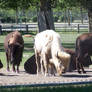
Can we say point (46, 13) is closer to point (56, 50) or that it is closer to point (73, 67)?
point (73, 67)

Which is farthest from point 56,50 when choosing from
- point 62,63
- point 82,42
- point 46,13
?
point 46,13

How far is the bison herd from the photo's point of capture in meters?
14.9

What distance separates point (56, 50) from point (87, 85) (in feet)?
8.87

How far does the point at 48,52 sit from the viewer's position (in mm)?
15430

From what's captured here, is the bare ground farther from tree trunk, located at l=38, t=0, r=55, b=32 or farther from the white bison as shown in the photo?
tree trunk, located at l=38, t=0, r=55, b=32

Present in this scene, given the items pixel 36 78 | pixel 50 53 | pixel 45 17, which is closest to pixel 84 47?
pixel 50 53

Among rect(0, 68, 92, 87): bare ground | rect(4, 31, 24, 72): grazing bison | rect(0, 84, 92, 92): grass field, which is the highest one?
rect(4, 31, 24, 72): grazing bison

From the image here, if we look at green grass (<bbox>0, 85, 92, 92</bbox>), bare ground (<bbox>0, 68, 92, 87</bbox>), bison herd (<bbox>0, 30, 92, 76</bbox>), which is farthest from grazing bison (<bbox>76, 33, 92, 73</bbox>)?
green grass (<bbox>0, 85, 92, 92</bbox>)

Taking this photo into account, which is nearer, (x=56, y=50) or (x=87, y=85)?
(x=87, y=85)

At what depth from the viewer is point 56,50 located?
14.6m

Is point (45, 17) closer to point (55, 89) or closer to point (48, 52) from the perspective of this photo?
point (48, 52)

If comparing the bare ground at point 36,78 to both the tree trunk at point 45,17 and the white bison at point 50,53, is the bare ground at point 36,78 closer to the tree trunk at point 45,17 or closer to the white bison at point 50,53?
the white bison at point 50,53

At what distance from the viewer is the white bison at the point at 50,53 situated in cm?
1376

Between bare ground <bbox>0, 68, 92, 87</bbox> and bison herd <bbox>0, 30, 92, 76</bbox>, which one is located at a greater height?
bison herd <bbox>0, 30, 92, 76</bbox>
